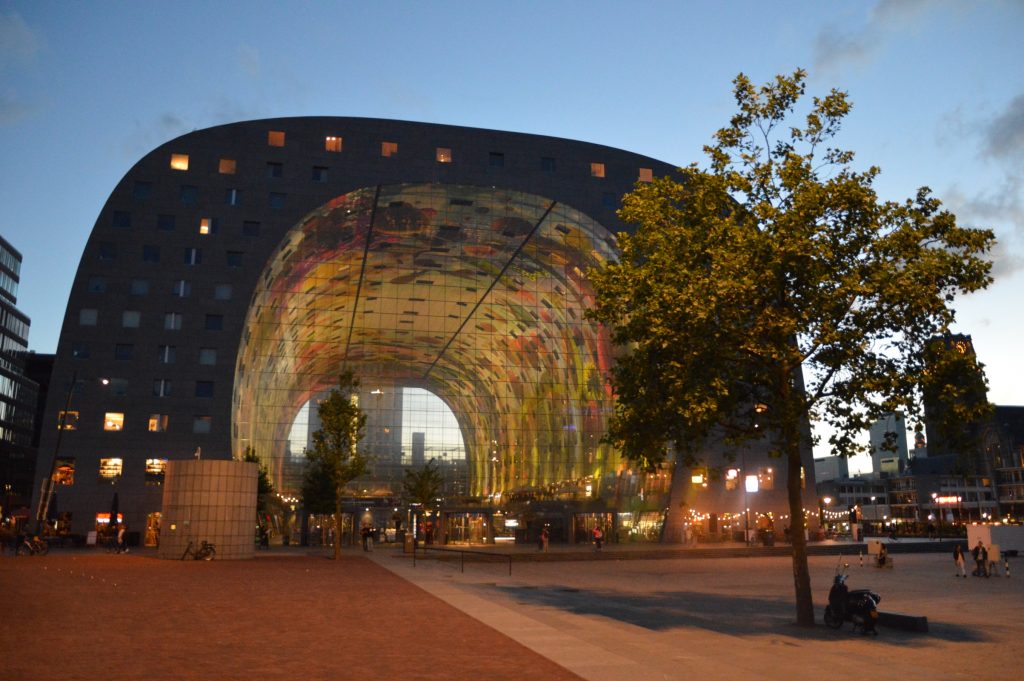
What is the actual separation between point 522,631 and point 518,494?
59406 mm

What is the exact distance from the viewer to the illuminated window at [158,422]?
55.1m

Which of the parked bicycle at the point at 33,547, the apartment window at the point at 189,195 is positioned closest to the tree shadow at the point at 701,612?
the parked bicycle at the point at 33,547

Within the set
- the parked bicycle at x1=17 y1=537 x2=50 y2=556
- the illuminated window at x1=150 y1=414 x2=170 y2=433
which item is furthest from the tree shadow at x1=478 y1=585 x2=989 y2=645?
the illuminated window at x1=150 y1=414 x2=170 y2=433

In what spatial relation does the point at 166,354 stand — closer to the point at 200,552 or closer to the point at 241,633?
the point at 200,552

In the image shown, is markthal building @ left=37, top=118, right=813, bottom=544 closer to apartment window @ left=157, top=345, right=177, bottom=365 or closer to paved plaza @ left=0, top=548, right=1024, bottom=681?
apartment window @ left=157, top=345, right=177, bottom=365

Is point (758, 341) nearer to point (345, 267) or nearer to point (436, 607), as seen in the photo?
point (436, 607)

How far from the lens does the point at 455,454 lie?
85.6 m

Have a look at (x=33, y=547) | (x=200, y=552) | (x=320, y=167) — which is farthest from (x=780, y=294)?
(x=320, y=167)

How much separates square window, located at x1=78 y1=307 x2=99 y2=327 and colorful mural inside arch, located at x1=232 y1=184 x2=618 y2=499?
974cm

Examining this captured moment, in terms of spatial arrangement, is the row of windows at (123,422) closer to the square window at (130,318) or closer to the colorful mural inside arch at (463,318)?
the colorful mural inside arch at (463,318)

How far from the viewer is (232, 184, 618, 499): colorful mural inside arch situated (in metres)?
61.6

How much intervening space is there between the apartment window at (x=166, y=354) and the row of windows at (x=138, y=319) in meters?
1.30

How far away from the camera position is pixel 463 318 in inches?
2938

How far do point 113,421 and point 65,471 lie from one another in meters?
4.21
